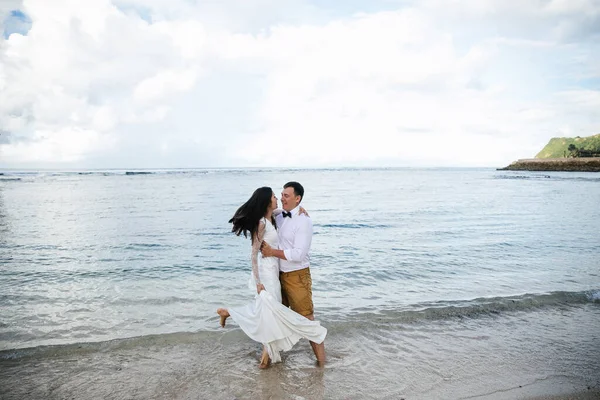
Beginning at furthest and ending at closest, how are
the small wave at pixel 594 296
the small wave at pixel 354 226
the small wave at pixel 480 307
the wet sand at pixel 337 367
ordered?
the small wave at pixel 354 226 → the small wave at pixel 594 296 → the small wave at pixel 480 307 → the wet sand at pixel 337 367

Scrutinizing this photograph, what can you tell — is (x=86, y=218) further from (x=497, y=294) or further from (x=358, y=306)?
(x=497, y=294)

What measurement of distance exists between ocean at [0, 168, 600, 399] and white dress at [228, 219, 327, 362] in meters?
0.49

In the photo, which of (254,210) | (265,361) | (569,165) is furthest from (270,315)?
(569,165)

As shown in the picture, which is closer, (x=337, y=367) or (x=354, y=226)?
(x=337, y=367)

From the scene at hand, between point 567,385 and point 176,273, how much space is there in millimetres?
9159

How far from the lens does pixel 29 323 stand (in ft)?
23.9

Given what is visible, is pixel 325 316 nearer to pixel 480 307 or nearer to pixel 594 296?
pixel 480 307

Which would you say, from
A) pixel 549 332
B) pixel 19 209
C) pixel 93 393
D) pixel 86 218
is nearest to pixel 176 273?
pixel 93 393

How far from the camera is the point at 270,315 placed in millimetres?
5262

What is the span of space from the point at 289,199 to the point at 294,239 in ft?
1.84

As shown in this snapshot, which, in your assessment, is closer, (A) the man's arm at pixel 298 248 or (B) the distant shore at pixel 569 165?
(A) the man's arm at pixel 298 248

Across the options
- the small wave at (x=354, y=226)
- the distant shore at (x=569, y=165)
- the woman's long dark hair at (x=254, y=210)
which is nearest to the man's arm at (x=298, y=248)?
the woman's long dark hair at (x=254, y=210)

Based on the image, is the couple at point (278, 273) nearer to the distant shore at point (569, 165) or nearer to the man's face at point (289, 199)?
the man's face at point (289, 199)

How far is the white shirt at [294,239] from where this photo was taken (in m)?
5.18
